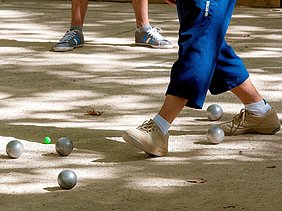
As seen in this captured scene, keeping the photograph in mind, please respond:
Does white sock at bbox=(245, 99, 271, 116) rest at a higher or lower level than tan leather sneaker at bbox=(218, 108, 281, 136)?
higher

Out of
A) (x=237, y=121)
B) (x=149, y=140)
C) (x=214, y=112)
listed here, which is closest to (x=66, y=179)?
(x=149, y=140)

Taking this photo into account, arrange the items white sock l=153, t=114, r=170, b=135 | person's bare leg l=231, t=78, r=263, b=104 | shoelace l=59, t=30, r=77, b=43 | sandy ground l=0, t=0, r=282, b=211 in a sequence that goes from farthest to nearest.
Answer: shoelace l=59, t=30, r=77, b=43
person's bare leg l=231, t=78, r=263, b=104
white sock l=153, t=114, r=170, b=135
sandy ground l=0, t=0, r=282, b=211

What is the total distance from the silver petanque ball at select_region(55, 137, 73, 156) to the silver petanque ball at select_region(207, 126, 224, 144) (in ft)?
2.80

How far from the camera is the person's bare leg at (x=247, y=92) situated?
5.71 meters

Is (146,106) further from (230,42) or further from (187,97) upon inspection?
(230,42)

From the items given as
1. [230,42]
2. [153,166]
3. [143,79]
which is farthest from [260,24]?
[153,166]

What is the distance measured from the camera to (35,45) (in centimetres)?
938

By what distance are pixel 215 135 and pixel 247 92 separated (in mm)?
382

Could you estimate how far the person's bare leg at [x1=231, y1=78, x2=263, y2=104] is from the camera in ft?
18.7

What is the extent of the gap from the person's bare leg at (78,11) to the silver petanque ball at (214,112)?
323 cm

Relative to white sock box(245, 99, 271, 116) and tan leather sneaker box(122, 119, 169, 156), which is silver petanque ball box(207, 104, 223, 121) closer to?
white sock box(245, 99, 271, 116)

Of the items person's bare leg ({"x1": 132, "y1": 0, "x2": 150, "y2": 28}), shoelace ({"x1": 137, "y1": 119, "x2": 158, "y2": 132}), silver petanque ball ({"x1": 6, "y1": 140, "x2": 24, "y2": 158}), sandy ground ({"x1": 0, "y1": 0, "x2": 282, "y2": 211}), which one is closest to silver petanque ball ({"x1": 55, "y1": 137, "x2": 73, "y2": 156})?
sandy ground ({"x1": 0, "y1": 0, "x2": 282, "y2": 211})

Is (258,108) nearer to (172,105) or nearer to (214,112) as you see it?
(214,112)

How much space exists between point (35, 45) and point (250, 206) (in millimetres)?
5366
